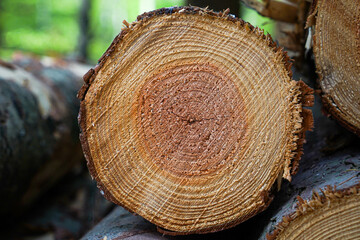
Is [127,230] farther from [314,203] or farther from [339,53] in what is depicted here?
[339,53]

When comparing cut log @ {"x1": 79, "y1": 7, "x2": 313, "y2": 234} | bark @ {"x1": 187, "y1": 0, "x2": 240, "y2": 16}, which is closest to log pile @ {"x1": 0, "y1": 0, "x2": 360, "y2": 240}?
cut log @ {"x1": 79, "y1": 7, "x2": 313, "y2": 234}

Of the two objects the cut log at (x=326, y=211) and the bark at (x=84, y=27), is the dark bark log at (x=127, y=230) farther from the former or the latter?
the bark at (x=84, y=27)

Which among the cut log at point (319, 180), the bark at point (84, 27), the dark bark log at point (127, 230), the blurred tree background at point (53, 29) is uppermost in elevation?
the cut log at point (319, 180)

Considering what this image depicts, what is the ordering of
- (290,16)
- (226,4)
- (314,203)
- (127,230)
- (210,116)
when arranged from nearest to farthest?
1. (314,203)
2. (210,116)
3. (127,230)
4. (290,16)
5. (226,4)

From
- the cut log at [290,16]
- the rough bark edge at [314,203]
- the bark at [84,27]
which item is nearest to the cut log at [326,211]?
the rough bark edge at [314,203]

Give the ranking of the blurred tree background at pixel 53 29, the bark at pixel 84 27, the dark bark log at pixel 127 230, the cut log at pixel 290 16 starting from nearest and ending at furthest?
the dark bark log at pixel 127 230 < the cut log at pixel 290 16 < the bark at pixel 84 27 < the blurred tree background at pixel 53 29

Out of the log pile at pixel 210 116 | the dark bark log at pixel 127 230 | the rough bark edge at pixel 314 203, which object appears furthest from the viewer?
the dark bark log at pixel 127 230

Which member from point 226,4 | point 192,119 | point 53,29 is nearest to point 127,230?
point 192,119

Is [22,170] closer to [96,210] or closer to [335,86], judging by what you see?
[96,210]
